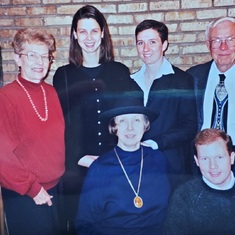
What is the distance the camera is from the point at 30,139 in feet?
8.19

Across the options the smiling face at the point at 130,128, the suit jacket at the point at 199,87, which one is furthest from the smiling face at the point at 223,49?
the smiling face at the point at 130,128

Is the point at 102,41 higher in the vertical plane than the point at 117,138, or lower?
higher

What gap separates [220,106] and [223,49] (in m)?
0.32

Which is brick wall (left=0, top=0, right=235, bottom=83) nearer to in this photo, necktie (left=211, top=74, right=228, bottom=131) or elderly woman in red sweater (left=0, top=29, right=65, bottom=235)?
elderly woman in red sweater (left=0, top=29, right=65, bottom=235)

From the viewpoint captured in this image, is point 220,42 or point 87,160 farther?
point 87,160

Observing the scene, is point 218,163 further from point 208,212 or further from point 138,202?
point 138,202

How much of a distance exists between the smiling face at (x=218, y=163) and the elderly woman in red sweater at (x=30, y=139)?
0.82 meters

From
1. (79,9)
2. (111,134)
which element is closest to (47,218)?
(111,134)

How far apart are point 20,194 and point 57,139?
0.37 metres

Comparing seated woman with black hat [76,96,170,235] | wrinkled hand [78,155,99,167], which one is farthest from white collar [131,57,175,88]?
wrinkled hand [78,155,99,167]

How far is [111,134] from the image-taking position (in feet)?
8.41

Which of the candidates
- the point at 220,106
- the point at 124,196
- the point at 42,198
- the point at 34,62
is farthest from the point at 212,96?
the point at 42,198

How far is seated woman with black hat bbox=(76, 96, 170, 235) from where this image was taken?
256 cm

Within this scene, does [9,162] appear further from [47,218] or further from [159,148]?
[159,148]
